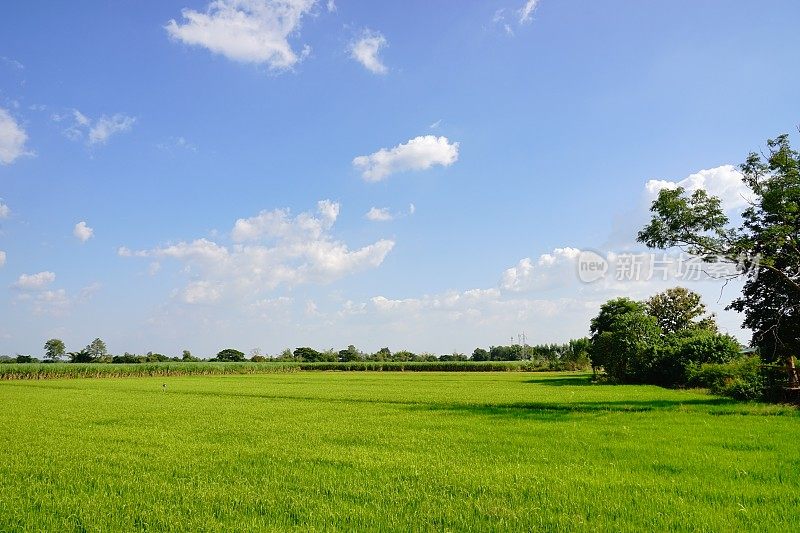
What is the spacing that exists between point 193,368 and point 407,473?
3320 inches

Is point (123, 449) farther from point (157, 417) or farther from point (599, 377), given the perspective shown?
point (599, 377)

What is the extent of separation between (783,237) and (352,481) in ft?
80.0

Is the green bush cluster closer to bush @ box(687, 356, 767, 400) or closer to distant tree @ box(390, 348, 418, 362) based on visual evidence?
bush @ box(687, 356, 767, 400)

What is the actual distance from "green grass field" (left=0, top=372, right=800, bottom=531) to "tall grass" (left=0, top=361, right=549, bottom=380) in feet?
203

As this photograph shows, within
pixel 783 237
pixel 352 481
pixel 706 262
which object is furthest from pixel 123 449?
pixel 783 237

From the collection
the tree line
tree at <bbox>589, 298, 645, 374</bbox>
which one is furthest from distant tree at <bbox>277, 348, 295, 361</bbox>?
tree at <bbox>589, 298, 645, 374</bbox>

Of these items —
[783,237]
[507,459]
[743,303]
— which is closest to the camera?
[507,459]

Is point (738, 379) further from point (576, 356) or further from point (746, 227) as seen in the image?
point (576, 356)

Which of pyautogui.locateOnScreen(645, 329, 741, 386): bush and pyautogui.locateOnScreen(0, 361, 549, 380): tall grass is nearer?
pyautogui.locateOnScreen(645, 329, 741, 386): bush

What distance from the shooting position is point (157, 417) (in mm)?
20375

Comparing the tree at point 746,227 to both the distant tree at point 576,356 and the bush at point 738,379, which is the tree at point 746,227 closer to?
the bush at point 738,379

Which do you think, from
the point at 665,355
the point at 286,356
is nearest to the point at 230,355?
the point at 286,356

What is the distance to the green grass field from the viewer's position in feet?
23.6

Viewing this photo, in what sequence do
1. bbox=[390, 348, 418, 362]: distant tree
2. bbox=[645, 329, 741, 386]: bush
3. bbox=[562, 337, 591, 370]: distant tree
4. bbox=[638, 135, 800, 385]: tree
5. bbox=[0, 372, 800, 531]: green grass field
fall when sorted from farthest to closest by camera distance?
bbox=[390, 348, 418, 362]: distant tree
bbox=[562, 337, 591, 370]: distant tree
bbox=[645, 329, 741, 386]: bush
bbox=[638, 135, 800, 385]: tree
bbox=[0, 372, 800, 531]: green grass field
